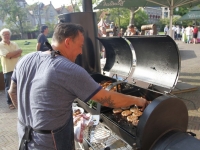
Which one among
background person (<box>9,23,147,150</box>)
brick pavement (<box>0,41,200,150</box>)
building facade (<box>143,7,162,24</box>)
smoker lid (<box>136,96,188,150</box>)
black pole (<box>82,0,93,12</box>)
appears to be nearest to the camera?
background person (<box>9,23,147,150</box>)

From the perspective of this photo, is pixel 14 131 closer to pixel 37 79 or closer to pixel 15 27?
pixel 37 79

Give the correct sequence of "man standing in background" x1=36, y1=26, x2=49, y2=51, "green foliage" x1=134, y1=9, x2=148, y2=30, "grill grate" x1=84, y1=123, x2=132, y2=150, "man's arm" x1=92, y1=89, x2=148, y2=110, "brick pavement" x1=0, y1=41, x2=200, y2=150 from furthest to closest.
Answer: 1. "green foliage" x1=134, y1=9, x2=148, y2=30
2. "man standing in background" x1=36, y1=26, x2=49, y2=51
3. "brick pavement" x1=0, y1=41, x2=200, y2=150
4. "grill grate" x1=84, y1=123, x2=132, y2=150
5. "man's arm" x1=92, y1=89, x2=148, y2=110

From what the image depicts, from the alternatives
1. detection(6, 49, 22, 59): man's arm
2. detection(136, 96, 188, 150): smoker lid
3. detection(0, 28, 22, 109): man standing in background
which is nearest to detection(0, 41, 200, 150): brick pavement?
detection(0, 28, 22, 109): man standing in background

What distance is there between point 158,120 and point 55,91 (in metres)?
0.99

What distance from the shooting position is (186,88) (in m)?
5.64

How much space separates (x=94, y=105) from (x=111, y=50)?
190cm

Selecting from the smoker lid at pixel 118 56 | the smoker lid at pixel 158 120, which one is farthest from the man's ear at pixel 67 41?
the smoker lid at pixel 118 56

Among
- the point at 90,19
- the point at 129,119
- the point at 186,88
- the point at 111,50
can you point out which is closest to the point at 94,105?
the point at 129,119

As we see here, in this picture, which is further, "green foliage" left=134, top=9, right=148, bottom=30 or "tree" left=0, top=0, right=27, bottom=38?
"green foliage" left=134, top=9, right=148, bottom=30

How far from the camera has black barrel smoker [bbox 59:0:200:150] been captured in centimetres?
177

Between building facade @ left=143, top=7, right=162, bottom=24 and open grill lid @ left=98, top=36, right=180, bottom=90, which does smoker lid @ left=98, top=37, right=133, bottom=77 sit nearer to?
open grill lid @ left=98, top=36, right=180, bottom=90

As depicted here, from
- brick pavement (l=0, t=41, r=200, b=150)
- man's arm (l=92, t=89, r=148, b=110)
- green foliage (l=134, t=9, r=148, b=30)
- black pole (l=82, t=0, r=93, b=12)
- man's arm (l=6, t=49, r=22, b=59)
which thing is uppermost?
green foliage (l=134, t=9, r=148, b=30)

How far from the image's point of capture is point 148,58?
350 cm

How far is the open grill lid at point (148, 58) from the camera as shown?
288 cm
